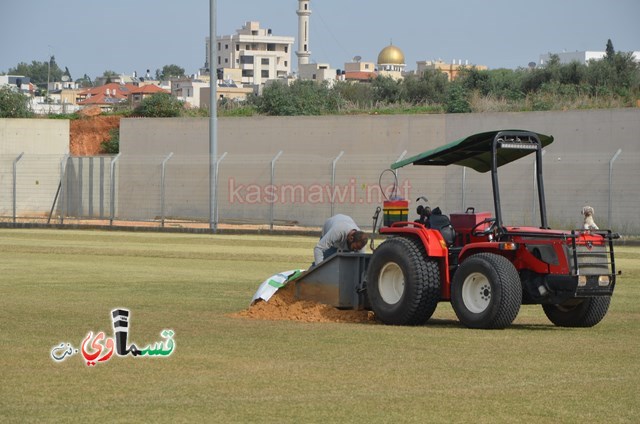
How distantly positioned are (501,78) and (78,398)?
225 feet

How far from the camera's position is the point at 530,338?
1299 centimetres

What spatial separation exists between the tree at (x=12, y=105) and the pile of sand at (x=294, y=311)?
5862cm

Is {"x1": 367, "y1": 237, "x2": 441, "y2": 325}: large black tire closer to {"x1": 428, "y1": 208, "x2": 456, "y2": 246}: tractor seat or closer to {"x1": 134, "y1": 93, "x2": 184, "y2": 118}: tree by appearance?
{"x1": 428, "y1": 208, "x2": 456, "y2": 246}: tractor seat

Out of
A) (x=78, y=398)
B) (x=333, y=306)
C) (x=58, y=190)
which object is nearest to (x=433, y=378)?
(x=78, y=398)

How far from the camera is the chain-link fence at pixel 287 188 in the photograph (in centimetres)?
3916

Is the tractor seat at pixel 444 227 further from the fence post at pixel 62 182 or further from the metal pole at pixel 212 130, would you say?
the fence post at pixel 62 182

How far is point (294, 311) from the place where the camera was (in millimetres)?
15164

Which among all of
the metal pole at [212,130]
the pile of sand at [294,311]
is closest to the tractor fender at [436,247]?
the pile of sand at [294,311]

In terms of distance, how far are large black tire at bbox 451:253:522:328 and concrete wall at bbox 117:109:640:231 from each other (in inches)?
976

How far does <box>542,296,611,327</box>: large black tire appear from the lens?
14.2 metres

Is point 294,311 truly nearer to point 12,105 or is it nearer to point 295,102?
point 295,102

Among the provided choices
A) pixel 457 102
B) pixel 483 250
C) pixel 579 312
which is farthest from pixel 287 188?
pixel 483 250

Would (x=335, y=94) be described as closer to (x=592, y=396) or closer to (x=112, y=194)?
(x=112, y=194)

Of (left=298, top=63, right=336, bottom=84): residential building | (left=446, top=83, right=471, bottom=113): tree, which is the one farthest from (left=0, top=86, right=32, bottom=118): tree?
(left=298, top=63, right=336, bottom=84): residential building
